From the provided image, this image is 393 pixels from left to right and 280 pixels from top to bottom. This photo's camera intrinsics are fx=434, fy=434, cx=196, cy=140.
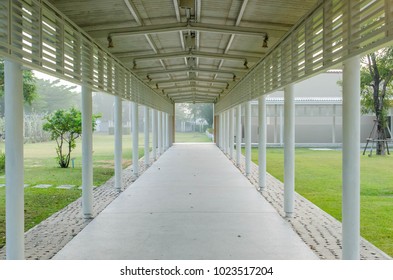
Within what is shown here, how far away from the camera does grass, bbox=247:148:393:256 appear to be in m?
6.19

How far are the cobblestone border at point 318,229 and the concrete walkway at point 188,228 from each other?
15 centimetres

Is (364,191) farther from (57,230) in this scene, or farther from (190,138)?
(190,138)

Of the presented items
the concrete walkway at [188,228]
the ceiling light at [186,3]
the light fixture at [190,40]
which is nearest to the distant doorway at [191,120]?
the light fixture at [190,40]

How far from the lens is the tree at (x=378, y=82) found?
1998 cm

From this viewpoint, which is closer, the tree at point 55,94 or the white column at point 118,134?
the white column at point 118,134

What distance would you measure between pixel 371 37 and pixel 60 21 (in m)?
3.54

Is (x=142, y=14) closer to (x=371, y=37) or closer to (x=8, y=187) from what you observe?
(x=8, y=187)

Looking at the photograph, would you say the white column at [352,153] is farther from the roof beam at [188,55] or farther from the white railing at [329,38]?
the roof beam at [188,55]

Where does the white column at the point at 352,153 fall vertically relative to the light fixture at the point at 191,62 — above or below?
below

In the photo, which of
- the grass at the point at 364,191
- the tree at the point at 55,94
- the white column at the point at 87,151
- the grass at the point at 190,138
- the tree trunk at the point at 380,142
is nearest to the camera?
the grass at the point at 364,191

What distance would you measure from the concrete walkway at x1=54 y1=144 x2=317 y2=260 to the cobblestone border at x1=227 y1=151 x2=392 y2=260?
146 mm

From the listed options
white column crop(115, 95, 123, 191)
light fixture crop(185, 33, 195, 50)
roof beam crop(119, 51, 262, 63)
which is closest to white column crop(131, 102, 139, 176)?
white column crop(115, 95, 123, 191)

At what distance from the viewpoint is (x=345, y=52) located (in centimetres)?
410

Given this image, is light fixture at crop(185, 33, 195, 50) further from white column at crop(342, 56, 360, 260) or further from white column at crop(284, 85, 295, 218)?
white column at crop(342, 56, 360, 260)
